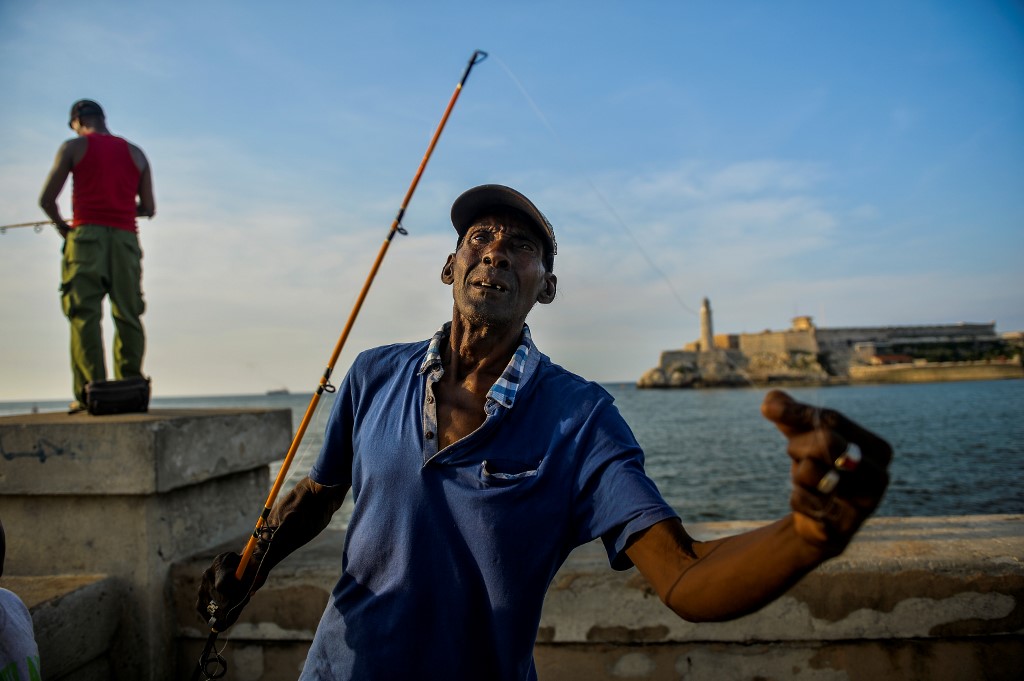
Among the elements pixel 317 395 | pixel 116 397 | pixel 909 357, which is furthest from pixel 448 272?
pixel 909 357

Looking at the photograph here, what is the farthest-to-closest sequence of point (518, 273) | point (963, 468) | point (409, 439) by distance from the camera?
point (963, 468)
point (518, 273)
point (409, 439)

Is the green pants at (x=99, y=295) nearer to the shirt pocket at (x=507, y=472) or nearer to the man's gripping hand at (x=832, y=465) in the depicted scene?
the shirt pocket at (x=507, y=472)

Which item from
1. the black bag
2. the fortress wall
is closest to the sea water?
the black bag

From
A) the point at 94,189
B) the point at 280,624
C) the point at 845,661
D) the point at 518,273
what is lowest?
the point at 845,661

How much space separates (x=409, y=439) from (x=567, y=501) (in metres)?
0.48

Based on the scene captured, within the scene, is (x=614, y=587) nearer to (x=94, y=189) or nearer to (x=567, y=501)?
(x=567, y=501)

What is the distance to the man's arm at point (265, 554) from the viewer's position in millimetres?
2154

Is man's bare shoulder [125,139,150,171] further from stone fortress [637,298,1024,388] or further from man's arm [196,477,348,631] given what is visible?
stone fortress [637,298,1024,388]

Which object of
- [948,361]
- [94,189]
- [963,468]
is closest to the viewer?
[94,189]

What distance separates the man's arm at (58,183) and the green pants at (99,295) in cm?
14

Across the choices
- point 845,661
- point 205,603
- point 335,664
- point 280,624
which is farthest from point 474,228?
point 845,661

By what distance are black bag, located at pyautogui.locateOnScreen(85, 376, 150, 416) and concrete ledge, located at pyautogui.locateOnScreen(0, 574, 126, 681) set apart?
2.99 feet

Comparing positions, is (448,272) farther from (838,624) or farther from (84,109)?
(84,109)

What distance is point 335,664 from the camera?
1782 mm
